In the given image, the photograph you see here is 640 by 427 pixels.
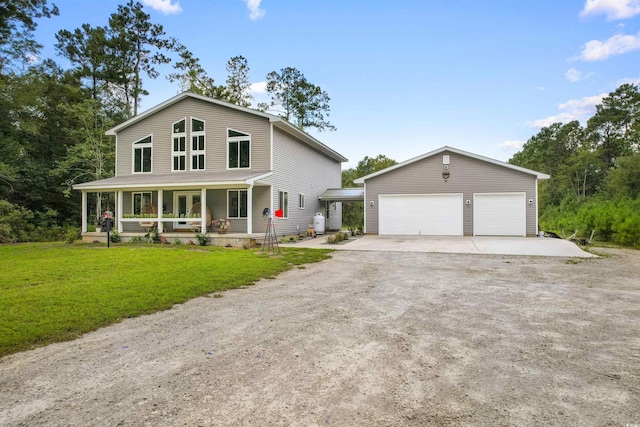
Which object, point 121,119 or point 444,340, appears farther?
point 121,119

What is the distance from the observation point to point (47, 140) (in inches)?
926

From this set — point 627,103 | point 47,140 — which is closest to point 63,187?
point 47,140

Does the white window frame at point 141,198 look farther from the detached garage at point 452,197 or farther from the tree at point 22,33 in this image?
the detached garage at point 452,197

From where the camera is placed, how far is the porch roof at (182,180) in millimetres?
14000

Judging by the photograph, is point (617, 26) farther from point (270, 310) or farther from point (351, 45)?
point (270, 310)

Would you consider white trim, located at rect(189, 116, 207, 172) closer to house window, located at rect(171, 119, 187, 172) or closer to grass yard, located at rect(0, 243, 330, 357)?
house window, located at rect(171, 119, 187, 172)

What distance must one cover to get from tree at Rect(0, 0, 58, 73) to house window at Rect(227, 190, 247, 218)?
48.5ft

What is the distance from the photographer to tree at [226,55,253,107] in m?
29.5

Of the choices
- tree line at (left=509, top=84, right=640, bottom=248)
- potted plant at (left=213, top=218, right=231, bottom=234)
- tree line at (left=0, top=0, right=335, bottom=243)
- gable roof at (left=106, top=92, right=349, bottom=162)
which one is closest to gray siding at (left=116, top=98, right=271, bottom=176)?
gable roof at (left=106, top=92, right=349, bottom=162)

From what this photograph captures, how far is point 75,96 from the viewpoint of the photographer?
2422 centimetres

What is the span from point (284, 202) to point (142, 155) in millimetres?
7868

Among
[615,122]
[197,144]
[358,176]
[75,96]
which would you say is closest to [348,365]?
[197,144]

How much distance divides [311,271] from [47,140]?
79.8 feet

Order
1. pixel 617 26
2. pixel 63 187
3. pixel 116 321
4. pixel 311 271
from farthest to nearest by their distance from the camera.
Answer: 1. pixel 63 187
2. pixel 617 26
3. pixel 311 271
4. pixel 116 321
